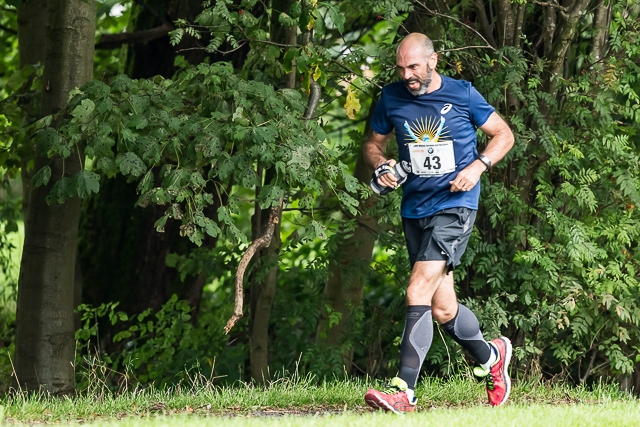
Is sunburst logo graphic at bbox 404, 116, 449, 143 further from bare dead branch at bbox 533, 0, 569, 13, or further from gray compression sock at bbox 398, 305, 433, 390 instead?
bare dead branch at bbox 533, 0, 569, 13

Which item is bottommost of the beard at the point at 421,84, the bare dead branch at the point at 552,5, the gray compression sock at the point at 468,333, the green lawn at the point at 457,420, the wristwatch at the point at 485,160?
the green lawn at the point at 457,420

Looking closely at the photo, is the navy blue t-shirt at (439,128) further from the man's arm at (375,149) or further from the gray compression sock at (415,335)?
the gray compression sock at (415,335)

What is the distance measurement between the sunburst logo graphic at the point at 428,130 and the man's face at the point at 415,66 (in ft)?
0.67

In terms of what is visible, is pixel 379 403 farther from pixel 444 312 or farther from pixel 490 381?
pixel 490 381

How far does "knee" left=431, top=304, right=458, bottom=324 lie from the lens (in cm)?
546

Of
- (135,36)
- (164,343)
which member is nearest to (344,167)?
(164,343)

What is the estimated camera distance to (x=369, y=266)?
8594 millimetres

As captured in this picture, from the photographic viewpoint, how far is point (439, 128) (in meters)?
5.25

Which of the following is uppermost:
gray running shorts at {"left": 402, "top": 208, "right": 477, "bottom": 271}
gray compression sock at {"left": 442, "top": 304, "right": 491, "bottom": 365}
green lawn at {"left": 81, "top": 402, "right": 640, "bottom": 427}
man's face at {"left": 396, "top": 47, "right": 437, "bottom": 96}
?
man's face at {"left": 396, "top": 47, "right": 437, "bottom": 96}

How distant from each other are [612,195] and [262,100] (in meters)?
2.94

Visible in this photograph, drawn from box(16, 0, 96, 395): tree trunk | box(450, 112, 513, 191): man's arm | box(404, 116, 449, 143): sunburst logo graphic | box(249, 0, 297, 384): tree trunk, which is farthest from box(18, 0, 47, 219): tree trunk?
box(450, 112, 513, 191): man's arm

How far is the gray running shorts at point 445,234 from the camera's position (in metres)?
5.19

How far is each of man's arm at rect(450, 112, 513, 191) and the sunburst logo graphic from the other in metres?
0.25

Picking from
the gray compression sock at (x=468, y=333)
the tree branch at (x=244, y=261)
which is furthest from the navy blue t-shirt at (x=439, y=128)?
the tree branch at (x=244, y=261)
